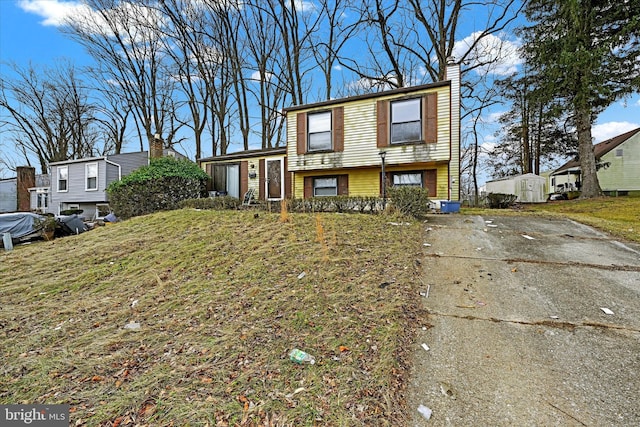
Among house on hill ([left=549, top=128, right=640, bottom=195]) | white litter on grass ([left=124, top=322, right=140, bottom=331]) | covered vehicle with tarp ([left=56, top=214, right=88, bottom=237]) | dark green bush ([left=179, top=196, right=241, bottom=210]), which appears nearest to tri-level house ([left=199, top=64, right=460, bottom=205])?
dark green bush ([left=179, top=196, right=241, bottom=210])

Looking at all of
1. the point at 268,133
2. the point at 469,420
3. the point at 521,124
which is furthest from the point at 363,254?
the point at 521,124

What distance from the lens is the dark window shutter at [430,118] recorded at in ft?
30.9

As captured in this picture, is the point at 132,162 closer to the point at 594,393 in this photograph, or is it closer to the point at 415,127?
the point at 415,127

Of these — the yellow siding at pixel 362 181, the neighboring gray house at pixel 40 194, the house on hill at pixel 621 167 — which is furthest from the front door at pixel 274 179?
the neighboring gray house at pixel 40 194

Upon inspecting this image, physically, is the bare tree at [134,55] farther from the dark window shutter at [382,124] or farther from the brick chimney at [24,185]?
the dark window shutter at [382,124]

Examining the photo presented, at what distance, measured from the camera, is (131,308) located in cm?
335

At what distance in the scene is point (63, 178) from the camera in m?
18.2

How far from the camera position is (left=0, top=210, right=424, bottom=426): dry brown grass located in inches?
73.2

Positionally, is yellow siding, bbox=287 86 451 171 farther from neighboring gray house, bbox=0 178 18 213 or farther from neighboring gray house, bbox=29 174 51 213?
neighboring gray house, bbox=0 178 18 213

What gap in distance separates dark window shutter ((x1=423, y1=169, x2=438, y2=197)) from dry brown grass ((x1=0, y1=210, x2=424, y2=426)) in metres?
5.28

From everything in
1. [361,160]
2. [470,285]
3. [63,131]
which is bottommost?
[470,285]

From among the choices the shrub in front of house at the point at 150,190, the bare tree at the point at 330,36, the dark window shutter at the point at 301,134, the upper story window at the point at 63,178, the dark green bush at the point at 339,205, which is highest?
the bare tree at the point at 330,36

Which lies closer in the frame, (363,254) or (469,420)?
(469,420)

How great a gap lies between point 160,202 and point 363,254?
8.98 m
